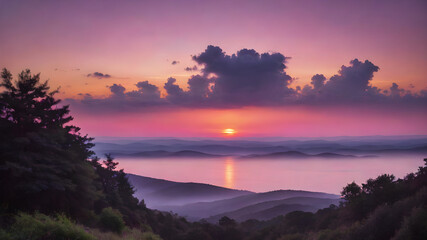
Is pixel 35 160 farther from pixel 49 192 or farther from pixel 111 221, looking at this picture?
pixel 111 221

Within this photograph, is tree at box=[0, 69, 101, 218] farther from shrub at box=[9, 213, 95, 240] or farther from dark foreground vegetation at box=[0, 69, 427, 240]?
shrub at box=[9, 213, 95, 240]

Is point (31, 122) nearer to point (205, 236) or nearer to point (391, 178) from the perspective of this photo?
point (205, 236)

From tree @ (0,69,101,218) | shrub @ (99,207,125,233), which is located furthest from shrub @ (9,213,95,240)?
shrub @ (99,207,125,233)

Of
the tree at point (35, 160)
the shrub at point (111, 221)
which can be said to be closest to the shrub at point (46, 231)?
the tree at point (35, 160)

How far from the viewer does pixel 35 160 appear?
59.4 ft

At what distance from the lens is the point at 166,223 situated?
168 ft

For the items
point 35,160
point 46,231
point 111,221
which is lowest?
point 111,221

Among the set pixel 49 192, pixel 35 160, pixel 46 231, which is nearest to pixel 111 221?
pixel 49 192

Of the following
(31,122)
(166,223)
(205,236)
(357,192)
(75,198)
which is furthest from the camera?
(166,223)

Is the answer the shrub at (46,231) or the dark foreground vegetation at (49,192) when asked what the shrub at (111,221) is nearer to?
the dark foreground vegetation at (49,192)

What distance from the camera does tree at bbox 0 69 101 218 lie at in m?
16.8

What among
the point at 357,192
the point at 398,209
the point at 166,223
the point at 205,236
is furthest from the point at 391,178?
the point at 166,223

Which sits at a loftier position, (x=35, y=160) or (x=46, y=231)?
(x=35, y=160)

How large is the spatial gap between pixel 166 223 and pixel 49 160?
36.2 m
